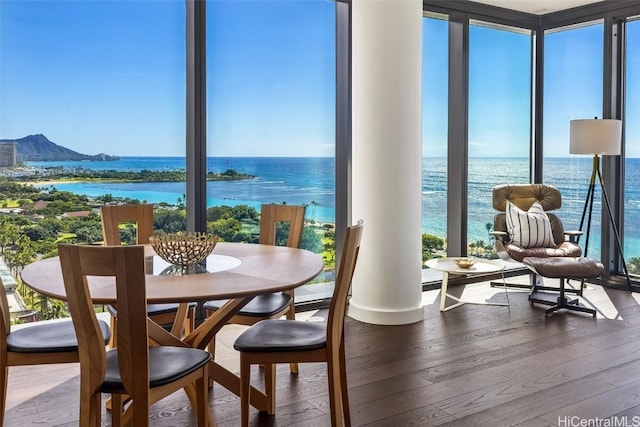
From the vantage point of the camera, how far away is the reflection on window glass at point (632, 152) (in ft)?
18.3

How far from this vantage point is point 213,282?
90.7 inches

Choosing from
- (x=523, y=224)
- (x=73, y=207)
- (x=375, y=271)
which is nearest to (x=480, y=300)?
(x=523, y=224)

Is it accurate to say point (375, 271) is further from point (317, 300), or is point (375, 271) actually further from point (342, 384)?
point (342, 384)

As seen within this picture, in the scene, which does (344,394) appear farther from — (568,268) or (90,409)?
(568,268)

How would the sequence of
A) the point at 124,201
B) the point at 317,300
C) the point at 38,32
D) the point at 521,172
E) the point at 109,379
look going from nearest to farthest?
the point at 109,379 → the point at 38,32 → the point at 124,201 → the point at 317,300 → the point at 521,172

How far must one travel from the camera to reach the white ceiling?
5703 mm

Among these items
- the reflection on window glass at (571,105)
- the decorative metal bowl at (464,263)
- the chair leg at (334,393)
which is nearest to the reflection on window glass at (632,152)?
the reflection on window glass at (571,105)

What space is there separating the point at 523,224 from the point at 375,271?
1598 millimetres

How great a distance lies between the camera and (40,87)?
3.80 m

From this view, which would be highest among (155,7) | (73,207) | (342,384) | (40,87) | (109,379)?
(155,7)

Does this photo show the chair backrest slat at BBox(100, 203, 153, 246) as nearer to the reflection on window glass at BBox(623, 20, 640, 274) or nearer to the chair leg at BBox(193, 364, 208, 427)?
the chair leg at BBox(193, 364, 208, 427)

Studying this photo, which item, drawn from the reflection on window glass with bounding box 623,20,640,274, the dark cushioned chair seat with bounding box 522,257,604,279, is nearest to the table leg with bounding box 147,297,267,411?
the dark cushioned chair seat with bounding box 522,257,604,279

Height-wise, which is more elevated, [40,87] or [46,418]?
[40,87]

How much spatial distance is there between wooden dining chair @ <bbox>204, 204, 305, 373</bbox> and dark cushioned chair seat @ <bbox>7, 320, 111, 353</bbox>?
2.20ft
